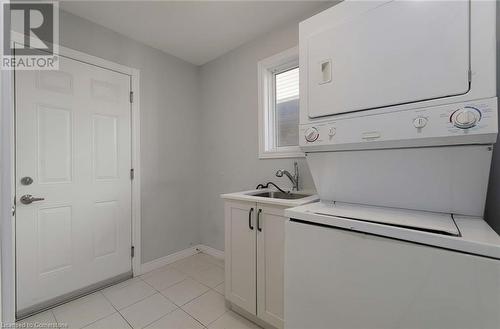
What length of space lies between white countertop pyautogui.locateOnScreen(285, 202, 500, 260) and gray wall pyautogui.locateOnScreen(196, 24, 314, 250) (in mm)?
978

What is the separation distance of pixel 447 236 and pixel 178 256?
8.61 feet

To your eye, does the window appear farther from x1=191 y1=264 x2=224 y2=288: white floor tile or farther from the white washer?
x1=191 y1=264 x2=224 y2=288: white floor tile

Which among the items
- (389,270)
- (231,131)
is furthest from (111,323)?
(231,131)

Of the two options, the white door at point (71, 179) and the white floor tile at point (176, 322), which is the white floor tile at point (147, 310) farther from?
the white door at point (71, 179)

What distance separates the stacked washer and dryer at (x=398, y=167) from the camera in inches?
27.1

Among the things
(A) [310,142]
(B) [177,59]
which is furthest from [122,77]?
(A) [310,142]

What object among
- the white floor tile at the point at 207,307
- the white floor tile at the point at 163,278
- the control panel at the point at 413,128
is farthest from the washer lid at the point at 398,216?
the white floor tile at the point at 163,278

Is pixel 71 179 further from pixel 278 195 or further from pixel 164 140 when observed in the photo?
pixel 278 195

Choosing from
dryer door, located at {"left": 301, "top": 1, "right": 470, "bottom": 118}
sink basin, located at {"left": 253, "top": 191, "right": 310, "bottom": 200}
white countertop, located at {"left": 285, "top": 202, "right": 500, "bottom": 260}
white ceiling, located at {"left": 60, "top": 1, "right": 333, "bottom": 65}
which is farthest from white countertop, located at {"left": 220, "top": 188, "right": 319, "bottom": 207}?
white ceiling, located at {"left": 60, "top": 1, "right": 333, "bottom": 65}

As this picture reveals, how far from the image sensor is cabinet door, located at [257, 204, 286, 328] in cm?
137

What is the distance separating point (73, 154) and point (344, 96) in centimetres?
222

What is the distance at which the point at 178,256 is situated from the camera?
2609 millimetres

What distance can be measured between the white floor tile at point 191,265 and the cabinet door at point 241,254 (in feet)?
2.65

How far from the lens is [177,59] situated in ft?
8.75
